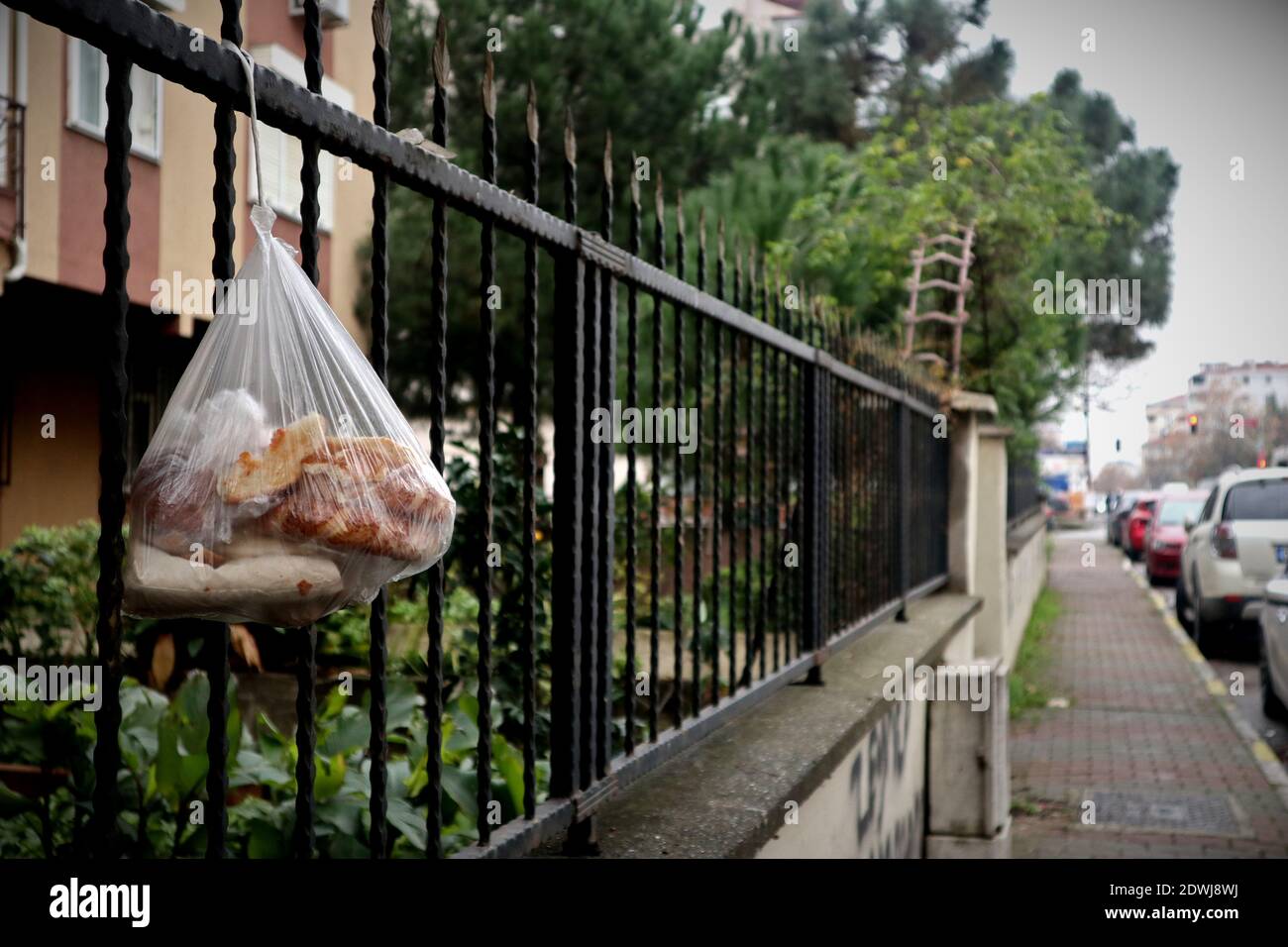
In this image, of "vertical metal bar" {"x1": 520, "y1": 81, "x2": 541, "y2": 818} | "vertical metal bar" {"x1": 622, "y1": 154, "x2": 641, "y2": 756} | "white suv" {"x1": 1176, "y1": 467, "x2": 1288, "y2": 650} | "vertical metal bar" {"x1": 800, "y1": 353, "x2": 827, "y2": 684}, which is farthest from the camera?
"white suv" {"x1": 1176, "y1": 467, "x2": 1288, "y2": 650}

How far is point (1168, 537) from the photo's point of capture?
20297 mm

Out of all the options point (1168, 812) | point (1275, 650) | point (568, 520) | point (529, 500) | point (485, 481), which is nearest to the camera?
point (485, 481)

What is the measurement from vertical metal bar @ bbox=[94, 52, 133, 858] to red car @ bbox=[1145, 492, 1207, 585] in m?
20.6

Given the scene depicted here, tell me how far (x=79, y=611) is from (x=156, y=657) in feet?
5.37

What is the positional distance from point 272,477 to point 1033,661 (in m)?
11.6

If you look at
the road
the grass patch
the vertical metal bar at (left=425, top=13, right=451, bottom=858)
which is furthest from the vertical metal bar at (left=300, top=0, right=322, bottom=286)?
the grass patch

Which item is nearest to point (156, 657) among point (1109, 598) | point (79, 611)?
point (79, 611)

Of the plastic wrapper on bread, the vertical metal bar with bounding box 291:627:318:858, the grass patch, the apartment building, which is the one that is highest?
the apartment building

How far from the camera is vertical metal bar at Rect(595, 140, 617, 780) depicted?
8.41ft

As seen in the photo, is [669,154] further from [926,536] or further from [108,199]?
[108,199]

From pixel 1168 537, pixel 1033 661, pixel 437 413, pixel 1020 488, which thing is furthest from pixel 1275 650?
pixel 1168 537

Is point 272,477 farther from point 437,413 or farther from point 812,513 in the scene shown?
point 812,513

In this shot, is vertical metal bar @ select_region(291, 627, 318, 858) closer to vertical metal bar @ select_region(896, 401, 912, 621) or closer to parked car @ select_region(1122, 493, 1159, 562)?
vertical metal bar @ select_region(896, 401, 912, 621)

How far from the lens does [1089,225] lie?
44.7ft
